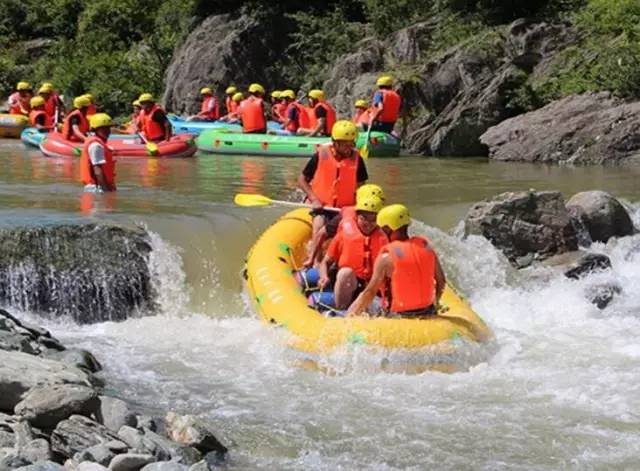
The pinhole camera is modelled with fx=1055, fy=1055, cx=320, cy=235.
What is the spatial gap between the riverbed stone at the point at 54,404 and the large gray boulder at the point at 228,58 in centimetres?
2028

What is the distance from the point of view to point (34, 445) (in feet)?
16.8

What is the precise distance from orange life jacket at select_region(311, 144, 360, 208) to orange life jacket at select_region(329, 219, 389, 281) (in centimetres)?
146

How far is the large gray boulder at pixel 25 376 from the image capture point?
5.67 m

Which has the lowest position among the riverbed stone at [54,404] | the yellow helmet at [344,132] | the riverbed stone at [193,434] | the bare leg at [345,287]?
the riverbed stone at [193,434]

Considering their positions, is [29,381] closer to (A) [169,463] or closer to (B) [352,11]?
(A) [169,463]

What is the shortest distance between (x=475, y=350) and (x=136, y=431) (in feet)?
9.49

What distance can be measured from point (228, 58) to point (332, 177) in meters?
16.6

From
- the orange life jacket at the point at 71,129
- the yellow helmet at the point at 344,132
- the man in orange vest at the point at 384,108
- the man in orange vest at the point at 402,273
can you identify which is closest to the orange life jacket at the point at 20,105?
the orange life jacket at the point at 71,129

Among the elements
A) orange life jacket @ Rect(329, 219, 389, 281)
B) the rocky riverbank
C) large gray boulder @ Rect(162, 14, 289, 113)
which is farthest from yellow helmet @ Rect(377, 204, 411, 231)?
large gray boulder @ Rect(162, 14, 289, 113)

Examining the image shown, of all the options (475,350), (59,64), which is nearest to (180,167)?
(475,350)

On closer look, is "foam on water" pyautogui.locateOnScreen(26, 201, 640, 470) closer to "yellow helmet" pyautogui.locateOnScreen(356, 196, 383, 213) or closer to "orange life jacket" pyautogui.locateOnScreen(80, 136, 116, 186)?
"yellow helmet" pyautogui.locateOnScreen(356, 196, 383, 213)

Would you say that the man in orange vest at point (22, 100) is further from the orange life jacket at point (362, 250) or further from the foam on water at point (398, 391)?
the orange life jacket at point (362, 250)

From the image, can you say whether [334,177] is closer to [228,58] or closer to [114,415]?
[114,415]

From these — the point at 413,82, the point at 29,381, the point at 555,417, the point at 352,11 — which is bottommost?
the point at 555,417
